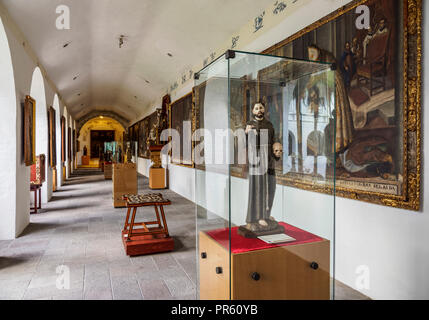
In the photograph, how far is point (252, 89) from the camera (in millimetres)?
2549

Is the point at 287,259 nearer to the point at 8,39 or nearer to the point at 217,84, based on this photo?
the point at 217,84

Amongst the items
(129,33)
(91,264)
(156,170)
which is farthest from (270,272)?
(156,170)

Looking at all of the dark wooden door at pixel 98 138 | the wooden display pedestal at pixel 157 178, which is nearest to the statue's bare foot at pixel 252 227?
the wooden display pedestal at pixel 157 178

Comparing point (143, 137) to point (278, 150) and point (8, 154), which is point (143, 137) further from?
point (278, 150)

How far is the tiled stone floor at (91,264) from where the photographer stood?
368 cm

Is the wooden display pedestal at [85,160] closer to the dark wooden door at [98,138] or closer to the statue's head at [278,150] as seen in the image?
the dark wooden door at [98,138]

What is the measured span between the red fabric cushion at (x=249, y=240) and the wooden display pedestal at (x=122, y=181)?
697cm

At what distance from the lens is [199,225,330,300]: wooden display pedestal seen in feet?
7.71

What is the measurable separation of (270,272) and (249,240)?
11.4 inches

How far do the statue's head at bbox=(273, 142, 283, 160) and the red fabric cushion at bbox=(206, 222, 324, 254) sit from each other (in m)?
0.58

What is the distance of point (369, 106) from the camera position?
3.46 metres

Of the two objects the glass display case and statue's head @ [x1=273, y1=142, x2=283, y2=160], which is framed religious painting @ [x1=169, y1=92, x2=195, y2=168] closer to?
the glass display case

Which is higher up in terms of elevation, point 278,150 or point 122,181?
point 278,150

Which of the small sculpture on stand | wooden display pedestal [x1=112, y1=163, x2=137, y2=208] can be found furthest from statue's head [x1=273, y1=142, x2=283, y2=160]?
the small sculpture on stand
